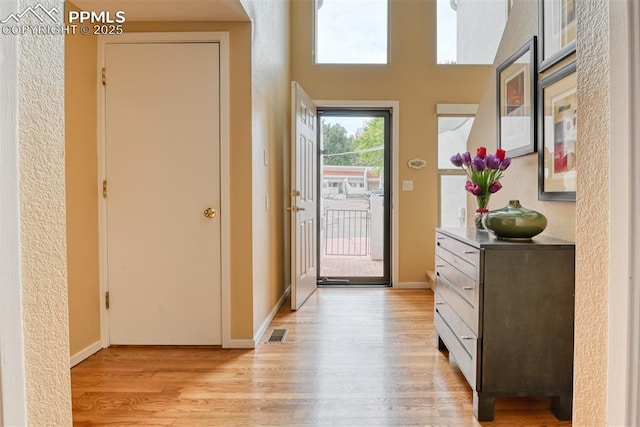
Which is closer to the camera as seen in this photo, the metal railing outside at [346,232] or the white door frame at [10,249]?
the white door frame at [10,249]

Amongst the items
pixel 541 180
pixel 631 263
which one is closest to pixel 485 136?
pixel 541 180

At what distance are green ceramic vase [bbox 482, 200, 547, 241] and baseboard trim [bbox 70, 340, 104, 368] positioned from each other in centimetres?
253

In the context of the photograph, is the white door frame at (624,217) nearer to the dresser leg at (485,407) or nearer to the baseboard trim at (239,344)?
the dresser leg at (485,407)

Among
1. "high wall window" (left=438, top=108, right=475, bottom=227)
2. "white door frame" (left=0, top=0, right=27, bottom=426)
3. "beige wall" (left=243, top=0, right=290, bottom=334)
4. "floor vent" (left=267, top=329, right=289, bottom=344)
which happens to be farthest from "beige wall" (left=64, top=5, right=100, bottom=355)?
"high wall window" (left=438, top=108, right=475, bottom=227)

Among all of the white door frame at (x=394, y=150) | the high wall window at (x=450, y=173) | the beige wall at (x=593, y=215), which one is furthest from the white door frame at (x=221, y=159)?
the high wall window at (x=450, y=173)

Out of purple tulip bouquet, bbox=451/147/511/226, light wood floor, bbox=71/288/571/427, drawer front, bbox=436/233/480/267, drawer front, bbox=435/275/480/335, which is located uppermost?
purple tulip bouquet, bbox=451/147/511/226

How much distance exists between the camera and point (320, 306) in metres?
3.57

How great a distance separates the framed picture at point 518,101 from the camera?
7.22 feet

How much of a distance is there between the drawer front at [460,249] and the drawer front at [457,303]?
21 cm

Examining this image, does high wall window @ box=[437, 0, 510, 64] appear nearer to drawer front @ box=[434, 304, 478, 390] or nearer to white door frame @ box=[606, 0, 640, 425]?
drawer front @ box=[434, 304, 478, 390]

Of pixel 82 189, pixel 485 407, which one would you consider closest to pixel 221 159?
pixel 82 189

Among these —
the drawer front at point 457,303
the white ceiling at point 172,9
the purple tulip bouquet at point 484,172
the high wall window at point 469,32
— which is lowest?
the drawer front at point 457,303

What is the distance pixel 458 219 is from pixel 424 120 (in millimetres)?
1175

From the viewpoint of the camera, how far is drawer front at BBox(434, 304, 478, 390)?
179 cm
